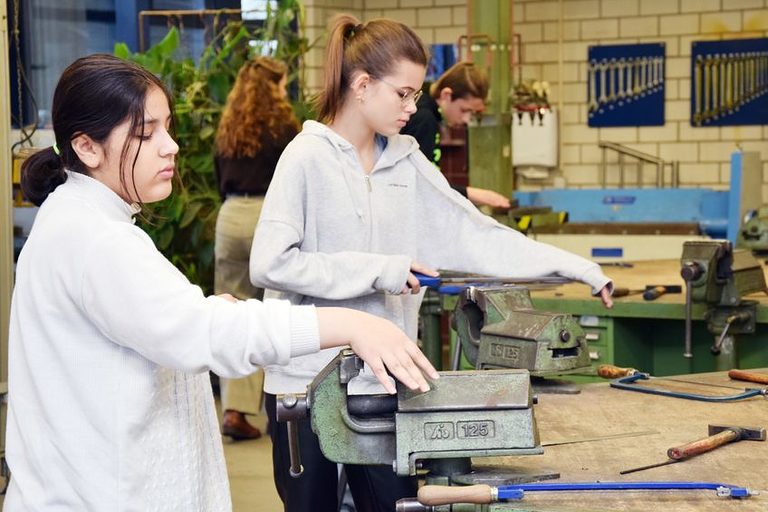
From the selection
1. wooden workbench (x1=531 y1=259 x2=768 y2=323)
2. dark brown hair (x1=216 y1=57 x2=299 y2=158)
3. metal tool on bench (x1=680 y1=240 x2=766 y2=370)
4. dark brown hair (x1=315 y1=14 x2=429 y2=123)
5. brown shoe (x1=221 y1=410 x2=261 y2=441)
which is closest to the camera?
dark brown hair (x1=315 y1=14 x2=429 y2=123)

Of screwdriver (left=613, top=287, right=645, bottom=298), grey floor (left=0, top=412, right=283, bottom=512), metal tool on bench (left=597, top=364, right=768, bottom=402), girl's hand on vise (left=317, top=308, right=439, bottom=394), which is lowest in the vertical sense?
grey floor (left=0, top=412, right=283, bottom=512)

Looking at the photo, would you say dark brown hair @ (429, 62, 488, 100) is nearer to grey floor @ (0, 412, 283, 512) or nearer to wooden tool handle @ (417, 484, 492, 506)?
grey floor @ (0, 412, 283, 512)

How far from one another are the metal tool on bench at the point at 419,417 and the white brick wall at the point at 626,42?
6.46 m

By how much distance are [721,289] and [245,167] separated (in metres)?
2.28

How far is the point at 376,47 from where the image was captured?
2.64 meters

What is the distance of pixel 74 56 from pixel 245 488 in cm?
302

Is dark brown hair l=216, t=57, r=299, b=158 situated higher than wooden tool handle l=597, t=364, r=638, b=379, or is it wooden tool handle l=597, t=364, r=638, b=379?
dark brown hair l=216, t=57, r=299, b=158

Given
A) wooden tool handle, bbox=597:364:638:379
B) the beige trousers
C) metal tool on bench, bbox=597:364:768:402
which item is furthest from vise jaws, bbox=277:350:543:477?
the beige trousers

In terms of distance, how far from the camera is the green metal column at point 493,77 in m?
5.89

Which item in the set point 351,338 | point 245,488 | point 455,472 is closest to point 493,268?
point 455,472

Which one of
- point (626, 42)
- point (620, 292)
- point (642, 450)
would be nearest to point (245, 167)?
point (620, 292)

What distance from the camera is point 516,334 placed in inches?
100

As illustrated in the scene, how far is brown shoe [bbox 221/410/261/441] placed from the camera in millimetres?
5590

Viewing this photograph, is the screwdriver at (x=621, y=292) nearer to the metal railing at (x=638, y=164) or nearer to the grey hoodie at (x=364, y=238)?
the grey hoodie at (x=364, y=238)
